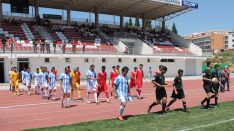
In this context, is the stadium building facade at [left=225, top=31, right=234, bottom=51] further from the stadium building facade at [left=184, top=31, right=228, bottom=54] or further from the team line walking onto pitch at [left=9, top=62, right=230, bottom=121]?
the team line walking onto pitch at [left=9, top=62, right=230, bottom=121]

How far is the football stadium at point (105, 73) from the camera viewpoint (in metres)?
11.5

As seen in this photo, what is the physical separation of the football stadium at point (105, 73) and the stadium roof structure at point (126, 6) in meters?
0.13

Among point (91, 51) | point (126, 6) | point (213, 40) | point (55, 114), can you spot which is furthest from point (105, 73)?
point (213, 40)

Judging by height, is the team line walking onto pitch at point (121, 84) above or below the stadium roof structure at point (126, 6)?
below

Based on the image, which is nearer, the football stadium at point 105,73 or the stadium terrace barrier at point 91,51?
the football stadium at point 105,73

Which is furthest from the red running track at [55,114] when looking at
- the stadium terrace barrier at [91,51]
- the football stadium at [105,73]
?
the stadium terrace barrier at [91,51]

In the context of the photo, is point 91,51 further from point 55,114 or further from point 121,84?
point 121,84

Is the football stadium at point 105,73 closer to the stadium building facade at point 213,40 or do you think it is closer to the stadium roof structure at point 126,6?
the stadium roof structure at point 126,6

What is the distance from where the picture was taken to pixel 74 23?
46.5 metres

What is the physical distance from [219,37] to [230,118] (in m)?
142

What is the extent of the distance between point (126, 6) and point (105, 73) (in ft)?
103

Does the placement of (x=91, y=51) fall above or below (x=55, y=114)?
above

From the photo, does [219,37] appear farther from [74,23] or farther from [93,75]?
[93,75]

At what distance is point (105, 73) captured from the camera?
54.5 feet
